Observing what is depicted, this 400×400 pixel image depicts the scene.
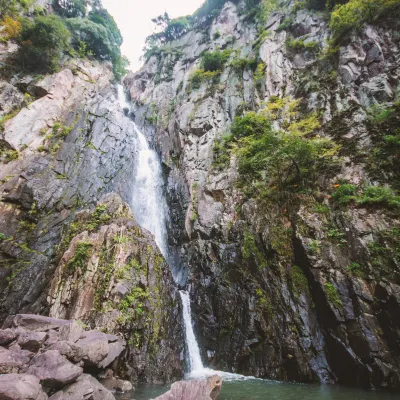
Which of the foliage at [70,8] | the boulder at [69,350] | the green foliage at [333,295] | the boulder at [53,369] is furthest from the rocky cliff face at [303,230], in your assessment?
the foliage at [70,8]

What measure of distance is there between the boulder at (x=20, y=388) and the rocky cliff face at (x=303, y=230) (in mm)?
7499

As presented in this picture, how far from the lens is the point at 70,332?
684 cm

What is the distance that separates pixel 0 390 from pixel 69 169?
13619 mm

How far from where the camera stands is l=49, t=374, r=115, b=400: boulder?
4.92 m

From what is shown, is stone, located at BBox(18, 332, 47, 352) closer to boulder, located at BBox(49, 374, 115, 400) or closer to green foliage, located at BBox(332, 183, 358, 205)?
boulder, located at BBox(49, 374, 115, 400)

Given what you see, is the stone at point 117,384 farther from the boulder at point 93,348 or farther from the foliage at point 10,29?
the foliage at point 10,29

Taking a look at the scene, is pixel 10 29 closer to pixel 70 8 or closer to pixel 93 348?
pixel 70 8

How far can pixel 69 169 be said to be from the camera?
51.5 feet

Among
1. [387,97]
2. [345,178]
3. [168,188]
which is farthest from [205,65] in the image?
[345,178]

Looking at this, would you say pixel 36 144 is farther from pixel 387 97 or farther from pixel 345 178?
pixel 387 97

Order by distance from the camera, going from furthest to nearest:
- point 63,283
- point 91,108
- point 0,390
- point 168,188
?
point 91,108, point 168,188, point 63,283, point 0,390

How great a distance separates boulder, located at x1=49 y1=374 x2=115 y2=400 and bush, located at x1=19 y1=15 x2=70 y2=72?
80.0ft

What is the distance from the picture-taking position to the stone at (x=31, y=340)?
5953mm

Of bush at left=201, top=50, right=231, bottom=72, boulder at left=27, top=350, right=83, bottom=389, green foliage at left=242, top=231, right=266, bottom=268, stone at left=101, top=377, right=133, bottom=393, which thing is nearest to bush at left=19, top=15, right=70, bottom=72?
bush at left=201, top=50, right=231, bottom=72
